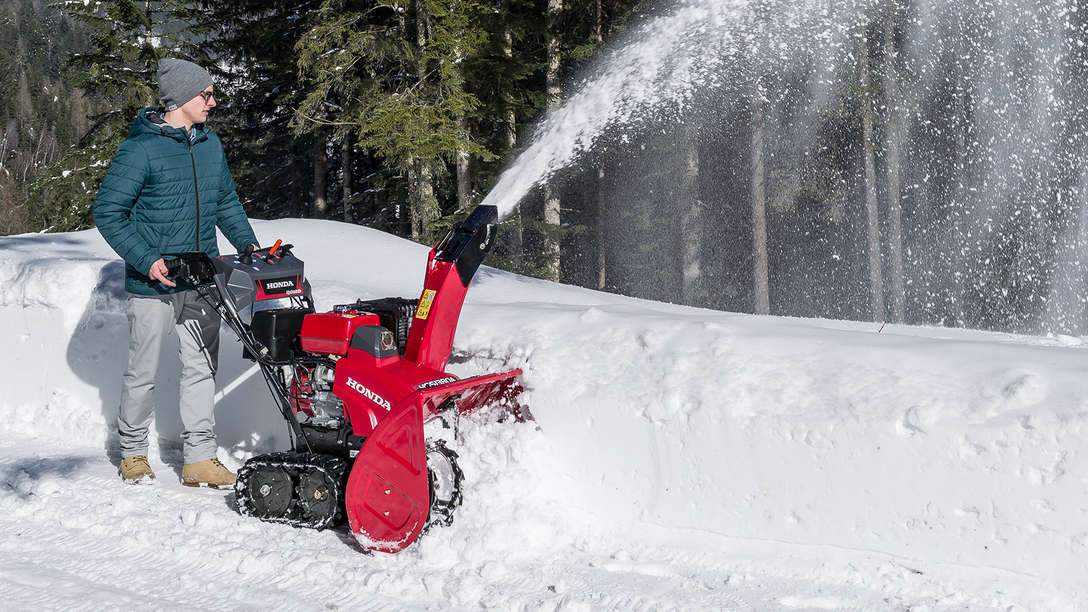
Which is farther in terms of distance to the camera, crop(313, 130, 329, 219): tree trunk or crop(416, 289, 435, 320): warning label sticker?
crop(313, 130, 329, 219): tree trunk

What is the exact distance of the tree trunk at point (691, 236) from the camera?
56.3 ft

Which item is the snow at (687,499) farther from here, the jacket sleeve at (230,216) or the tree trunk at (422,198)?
the tree trunk at (422,198)

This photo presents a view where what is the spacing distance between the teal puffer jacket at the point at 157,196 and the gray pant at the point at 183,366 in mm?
125

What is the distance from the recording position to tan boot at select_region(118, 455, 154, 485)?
425cm

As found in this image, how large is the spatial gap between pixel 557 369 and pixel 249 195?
23758 millimetres

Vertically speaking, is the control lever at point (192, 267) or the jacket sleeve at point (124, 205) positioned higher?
the jacket sleeve at point (124, 205)

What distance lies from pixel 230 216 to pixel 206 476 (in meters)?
1.31

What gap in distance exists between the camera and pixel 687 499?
3.44 meters

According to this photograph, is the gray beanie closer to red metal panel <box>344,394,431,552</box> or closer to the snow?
the snow

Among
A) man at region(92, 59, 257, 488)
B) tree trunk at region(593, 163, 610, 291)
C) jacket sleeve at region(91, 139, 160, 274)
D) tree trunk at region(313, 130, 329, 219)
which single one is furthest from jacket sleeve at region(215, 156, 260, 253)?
tree trunk at region(313, 130, 329, 219)

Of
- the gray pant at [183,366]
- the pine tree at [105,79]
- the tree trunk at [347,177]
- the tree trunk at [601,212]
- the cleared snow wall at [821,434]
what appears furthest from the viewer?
the tree trunk at [347,177]

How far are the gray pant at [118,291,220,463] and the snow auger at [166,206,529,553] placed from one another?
368mm

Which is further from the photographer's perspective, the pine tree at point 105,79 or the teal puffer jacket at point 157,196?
the pine tree at point 105,79

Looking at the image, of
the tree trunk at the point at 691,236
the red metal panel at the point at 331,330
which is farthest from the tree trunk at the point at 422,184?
the red metal panel at the point at 331,330
